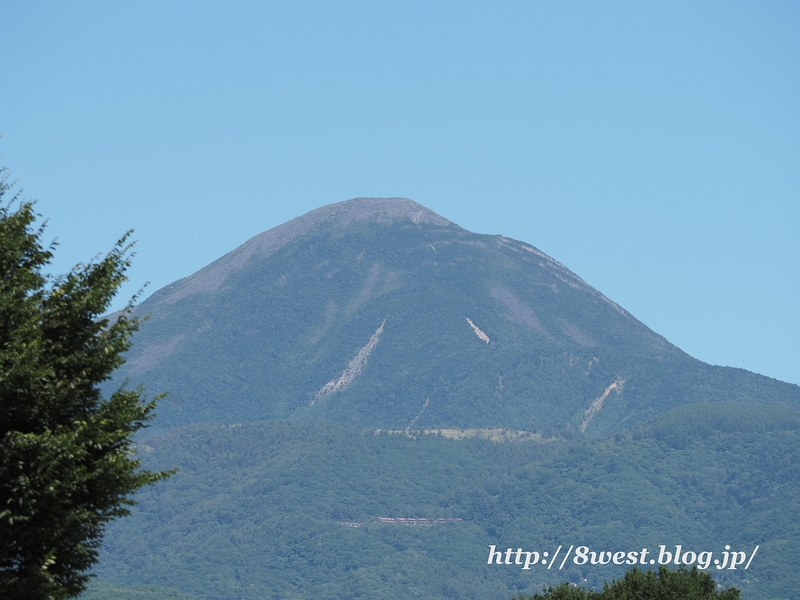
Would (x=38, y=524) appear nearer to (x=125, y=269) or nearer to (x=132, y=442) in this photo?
(x=132, y=442)

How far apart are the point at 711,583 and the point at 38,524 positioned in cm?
6501

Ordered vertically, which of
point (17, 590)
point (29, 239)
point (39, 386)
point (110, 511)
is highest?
point (29, 239)

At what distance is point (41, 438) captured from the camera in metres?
24.5

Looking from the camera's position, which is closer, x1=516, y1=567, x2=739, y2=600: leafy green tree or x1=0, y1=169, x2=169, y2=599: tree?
x1=0, y1=169, x2=169, y2=599: tree

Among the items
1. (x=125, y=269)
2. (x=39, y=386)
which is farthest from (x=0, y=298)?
(x=125, y=269)

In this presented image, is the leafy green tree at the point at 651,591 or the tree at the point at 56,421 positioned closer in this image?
the tree at the point at 56,421

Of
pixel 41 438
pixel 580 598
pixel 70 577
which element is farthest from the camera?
pixel 580 598

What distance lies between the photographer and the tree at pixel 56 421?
24.6 metres

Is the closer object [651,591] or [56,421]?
[56,421]

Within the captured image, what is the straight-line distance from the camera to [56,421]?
26.5 m

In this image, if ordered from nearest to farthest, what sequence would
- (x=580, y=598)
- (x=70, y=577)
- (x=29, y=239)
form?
(x=70, y=577), (x=29, y=239), (x=580, y=598)

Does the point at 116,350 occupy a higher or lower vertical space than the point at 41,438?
higher

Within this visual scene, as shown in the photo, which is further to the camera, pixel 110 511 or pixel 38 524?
pixel 110 511

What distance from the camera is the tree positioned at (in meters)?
24.6
